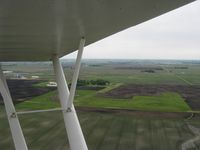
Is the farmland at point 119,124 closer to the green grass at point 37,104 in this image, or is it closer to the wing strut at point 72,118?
the green grass at point 37,104

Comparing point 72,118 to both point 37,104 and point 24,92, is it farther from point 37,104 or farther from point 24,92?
point 24,92

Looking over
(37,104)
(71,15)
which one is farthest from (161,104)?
(71,15)

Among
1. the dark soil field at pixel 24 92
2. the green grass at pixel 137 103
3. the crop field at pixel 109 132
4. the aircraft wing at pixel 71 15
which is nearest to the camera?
the aircraft wing at pixel 71 15

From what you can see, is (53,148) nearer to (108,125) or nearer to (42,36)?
(108,125)

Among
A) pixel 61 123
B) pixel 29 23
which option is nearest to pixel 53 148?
pixel 61 123

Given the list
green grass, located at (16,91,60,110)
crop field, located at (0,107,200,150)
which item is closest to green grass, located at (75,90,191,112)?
green grass, located at (16,91,60,110)

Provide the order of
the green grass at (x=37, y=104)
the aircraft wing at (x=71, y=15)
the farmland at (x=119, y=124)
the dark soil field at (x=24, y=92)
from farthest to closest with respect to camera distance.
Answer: the dark soil field at (x=24, y=92), the green grass at (x=37, y=104), the farmland at (x=119, y=124), the aircraft wing at (x=71, y=15)

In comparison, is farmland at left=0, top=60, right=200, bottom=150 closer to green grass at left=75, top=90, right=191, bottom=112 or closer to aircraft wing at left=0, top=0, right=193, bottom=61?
green grass at left=75, top=90, right=191, bottom=112

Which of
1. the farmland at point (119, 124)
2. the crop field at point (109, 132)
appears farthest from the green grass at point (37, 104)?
the crop field at point (109, 132)
